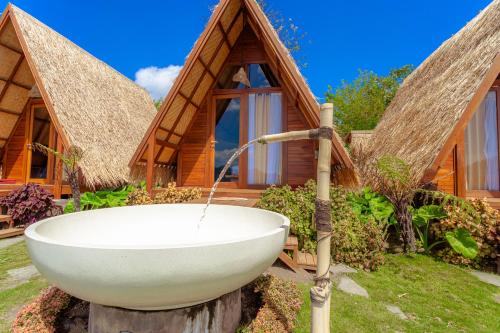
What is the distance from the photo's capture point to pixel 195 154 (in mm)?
7453

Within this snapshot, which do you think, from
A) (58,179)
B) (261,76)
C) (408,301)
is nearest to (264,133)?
(261,76)

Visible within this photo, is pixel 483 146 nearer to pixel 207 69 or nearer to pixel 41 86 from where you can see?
pixel 207 69

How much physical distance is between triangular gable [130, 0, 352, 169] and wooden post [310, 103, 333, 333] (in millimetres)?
3326

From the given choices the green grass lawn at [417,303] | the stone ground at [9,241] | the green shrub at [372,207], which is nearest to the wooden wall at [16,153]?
the stone ground at [9,241]

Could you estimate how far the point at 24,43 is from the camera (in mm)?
7453

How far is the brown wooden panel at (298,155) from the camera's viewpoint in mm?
6684

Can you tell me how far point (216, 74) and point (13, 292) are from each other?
19.6 feet

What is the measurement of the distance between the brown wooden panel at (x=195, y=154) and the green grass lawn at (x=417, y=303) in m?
4.69

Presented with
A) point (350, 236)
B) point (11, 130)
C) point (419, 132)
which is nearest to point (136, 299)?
point (350, 236)

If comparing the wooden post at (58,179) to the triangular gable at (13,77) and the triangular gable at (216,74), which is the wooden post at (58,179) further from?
the triangular gable at (216,74)

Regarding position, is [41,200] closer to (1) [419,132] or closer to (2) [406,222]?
(2) [406,222]

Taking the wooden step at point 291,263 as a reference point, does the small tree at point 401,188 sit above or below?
above

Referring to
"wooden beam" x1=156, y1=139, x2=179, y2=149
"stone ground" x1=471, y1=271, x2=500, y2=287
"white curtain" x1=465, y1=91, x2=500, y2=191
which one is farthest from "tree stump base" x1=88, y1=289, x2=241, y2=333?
"white curtain" x1=465, y1=91, x2=500, y2=191

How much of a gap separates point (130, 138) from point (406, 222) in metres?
9.68
